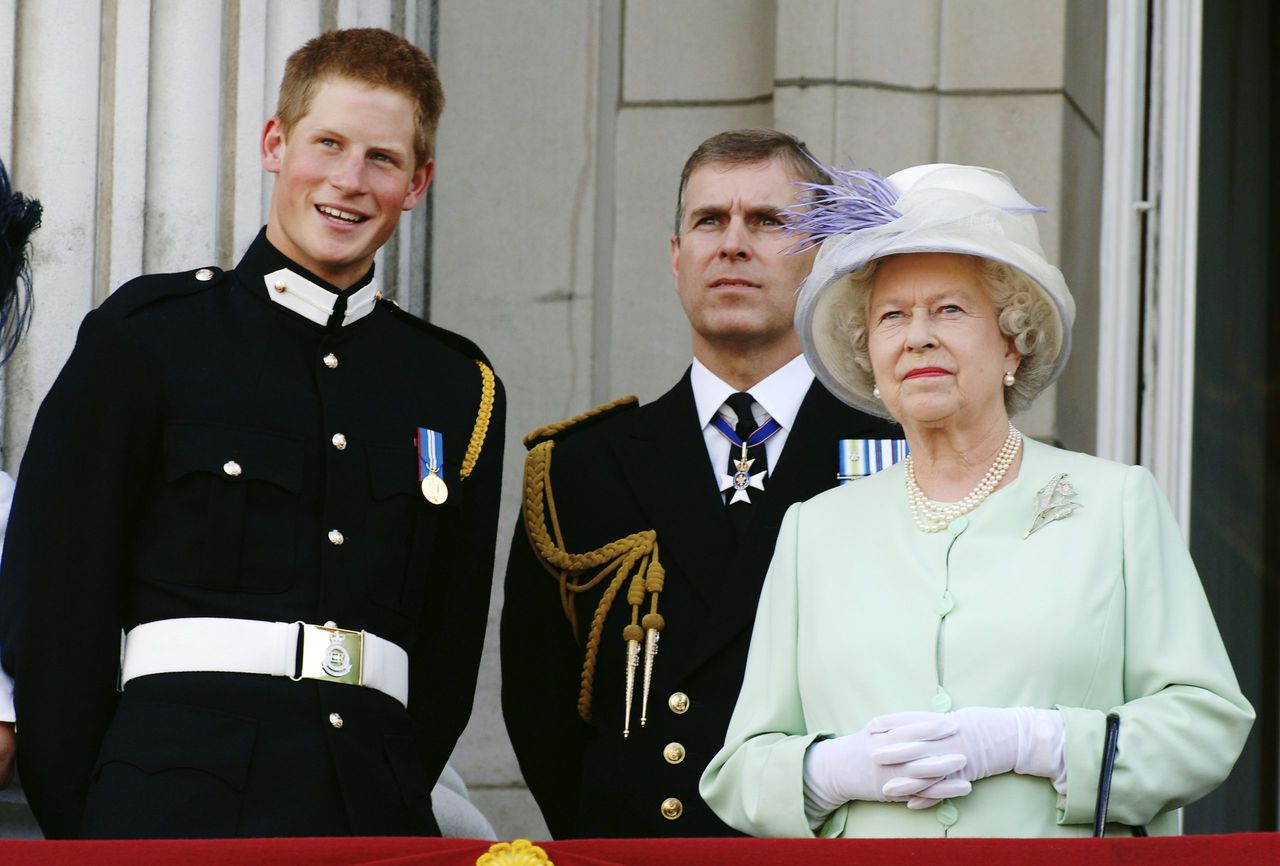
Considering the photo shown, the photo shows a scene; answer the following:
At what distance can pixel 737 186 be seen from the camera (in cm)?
454

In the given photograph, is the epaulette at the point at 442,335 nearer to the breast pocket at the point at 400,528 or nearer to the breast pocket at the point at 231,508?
the breast pocket at the point at 400,528

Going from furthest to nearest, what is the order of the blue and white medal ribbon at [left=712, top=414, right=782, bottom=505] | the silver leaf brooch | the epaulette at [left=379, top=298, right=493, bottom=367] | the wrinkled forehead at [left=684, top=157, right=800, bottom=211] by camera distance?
the wrinkled forehead at [left=684, top=157, right=800, bottom=211] → the blue and white medal ribbon at [left=712, top=414, right=782, bottom=505] → the epaulette at [left=379, top=298, right=493, bottom=367] → the silver leaf brooch

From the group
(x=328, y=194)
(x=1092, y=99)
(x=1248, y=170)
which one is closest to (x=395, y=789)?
(x=328, y=194)

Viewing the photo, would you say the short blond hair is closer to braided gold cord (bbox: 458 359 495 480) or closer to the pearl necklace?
braided gold cord (bbox: 458 359 495 480)

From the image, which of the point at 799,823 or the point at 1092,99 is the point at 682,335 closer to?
the point at 1092,99

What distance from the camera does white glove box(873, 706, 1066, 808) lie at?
3281 millimetres

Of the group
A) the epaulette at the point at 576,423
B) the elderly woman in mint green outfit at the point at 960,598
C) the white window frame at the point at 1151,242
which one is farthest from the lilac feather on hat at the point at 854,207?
→ the white window frame at the point at 1151,242

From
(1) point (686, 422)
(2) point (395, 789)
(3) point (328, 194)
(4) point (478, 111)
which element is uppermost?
(4) point (478, 111)

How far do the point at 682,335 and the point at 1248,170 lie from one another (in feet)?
5.44

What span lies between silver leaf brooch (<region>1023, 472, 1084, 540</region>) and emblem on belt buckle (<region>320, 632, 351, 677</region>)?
3.47 feet

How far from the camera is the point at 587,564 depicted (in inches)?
174

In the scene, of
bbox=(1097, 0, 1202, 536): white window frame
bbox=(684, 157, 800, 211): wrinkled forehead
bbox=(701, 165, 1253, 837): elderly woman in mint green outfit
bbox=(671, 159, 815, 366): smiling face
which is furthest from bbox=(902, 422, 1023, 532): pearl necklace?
bbox=(1097, 0, 1202, 536): white window frame

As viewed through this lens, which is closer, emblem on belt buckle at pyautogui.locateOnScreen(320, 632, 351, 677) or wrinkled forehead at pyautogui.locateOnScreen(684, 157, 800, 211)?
emblem on belt buckle at pyautogui.locateOnScreen(320, 632, 351, 677)

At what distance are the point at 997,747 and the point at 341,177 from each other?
1451mm
